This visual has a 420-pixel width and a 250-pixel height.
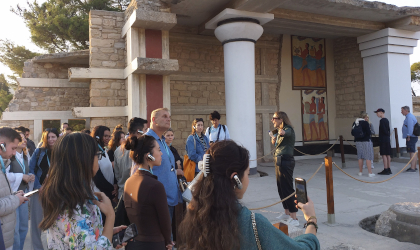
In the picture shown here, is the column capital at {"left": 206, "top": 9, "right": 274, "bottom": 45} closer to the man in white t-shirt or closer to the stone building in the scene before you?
the stone building

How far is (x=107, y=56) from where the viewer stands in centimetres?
783

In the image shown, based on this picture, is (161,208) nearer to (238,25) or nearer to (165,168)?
(165,168)

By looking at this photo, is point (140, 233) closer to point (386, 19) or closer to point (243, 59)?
point (243, 59)

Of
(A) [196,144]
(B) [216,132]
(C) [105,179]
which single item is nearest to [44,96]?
(B) [216,132]

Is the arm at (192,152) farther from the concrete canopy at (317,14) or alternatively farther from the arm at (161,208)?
the concrete canopy at (317,14)

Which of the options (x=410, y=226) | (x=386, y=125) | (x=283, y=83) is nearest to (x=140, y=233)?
(x=410, y=226)

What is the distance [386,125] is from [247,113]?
12.0 feet

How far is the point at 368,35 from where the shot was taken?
10344 mm

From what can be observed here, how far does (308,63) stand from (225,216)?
11671 millimetres

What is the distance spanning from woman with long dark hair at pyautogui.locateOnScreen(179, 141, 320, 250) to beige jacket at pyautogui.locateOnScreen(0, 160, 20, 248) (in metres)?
1.53

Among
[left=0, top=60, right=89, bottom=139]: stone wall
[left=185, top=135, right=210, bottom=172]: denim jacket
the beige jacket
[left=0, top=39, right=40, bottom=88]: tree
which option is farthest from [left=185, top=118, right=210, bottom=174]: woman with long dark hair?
[left=0, top=39, right=40, bottom=88]: tree

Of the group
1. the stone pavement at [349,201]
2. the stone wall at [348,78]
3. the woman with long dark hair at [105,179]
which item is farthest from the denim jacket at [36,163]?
the stone wall at [348,78]

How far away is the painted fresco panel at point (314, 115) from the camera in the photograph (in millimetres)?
11867

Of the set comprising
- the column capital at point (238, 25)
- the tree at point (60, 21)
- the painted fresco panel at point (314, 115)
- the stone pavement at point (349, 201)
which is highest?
the tree at point (60, 21)
